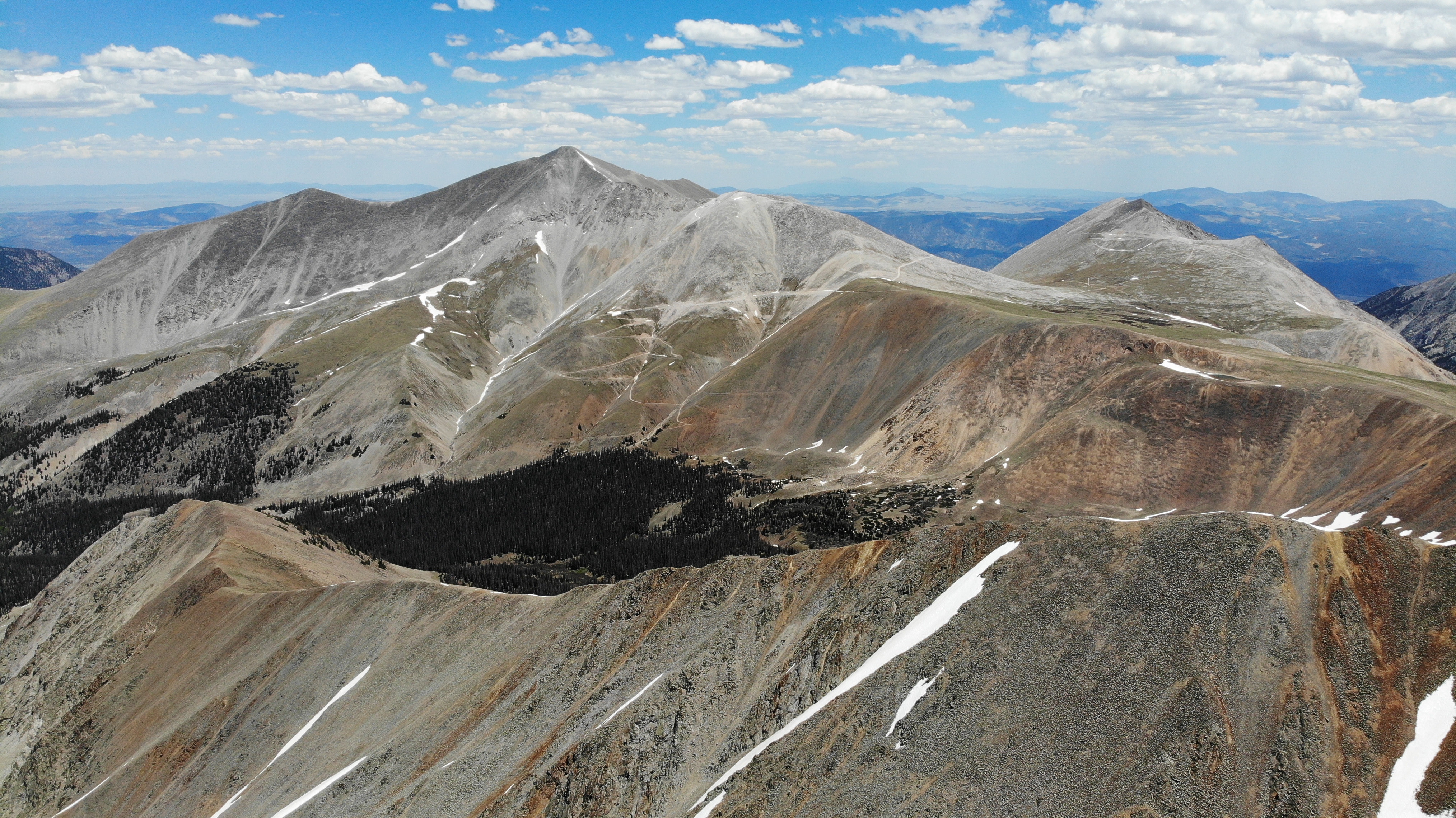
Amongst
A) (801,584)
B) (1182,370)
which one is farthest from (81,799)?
(1182,370)

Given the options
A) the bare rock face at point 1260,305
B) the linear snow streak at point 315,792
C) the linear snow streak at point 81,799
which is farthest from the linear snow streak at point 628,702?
the bare rock face at point 1260,305

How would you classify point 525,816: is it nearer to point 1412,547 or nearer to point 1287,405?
point 1412,547

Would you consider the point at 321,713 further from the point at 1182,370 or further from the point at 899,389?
the point at 1182,370

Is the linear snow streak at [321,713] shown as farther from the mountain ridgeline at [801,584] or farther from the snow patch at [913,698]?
the snow patch at [913,698]

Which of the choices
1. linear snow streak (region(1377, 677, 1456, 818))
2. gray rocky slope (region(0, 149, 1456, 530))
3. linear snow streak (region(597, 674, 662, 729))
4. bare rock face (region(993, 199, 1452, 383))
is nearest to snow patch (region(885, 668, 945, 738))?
linear snow streak (region(597, 674, 662, 729))

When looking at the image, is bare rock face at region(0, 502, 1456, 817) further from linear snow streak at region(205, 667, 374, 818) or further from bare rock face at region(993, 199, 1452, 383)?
bare rock face at region(993, 199, 1452, 383)

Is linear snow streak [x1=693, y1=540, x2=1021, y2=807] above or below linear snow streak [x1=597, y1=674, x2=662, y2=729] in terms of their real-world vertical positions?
above
